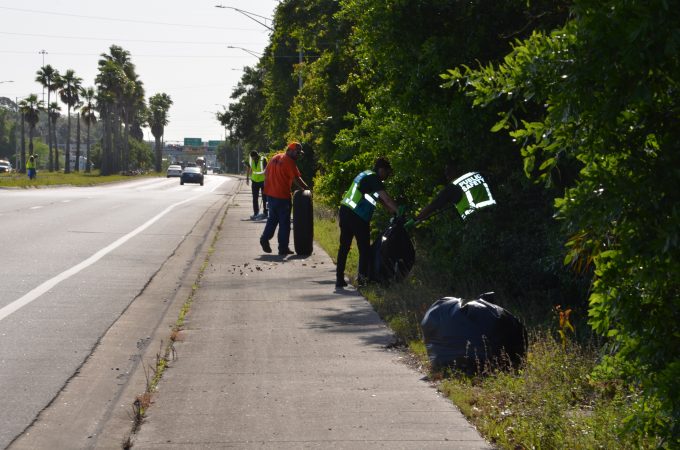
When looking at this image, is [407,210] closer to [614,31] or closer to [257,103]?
[614,31]

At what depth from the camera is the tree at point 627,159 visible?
14.1 ft

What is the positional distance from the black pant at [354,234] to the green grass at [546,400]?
382 cm

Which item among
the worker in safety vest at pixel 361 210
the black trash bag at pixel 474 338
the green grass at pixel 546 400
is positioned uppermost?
the worker in safety vest at pixel 361 210

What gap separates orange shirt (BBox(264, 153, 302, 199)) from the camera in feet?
59.0

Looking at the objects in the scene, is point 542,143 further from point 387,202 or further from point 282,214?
point 282,214

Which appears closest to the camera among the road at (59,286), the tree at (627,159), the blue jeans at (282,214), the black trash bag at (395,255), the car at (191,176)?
the tree at (627,159)

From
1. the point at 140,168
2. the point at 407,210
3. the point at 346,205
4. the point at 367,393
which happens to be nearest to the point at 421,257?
the point at 407,210

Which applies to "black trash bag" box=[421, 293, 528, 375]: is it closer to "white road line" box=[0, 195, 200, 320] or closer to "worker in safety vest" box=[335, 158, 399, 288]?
"worker in safety vest" box=[335, 158, 399, 288]

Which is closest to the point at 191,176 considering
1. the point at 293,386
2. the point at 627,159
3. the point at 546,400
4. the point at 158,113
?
the point at 293,386

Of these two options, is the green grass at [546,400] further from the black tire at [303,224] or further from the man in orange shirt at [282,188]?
the man in orange shirt at [282,188]

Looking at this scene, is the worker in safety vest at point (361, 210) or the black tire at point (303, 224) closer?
the worker in safety vest at point (361, 210)

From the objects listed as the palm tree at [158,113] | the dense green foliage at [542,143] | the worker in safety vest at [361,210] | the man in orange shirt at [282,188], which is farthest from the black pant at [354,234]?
the palm tree at [158,113]

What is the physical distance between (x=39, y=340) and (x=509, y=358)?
4.27 m

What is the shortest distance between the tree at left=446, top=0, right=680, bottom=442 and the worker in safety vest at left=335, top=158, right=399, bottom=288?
7.74 meters
